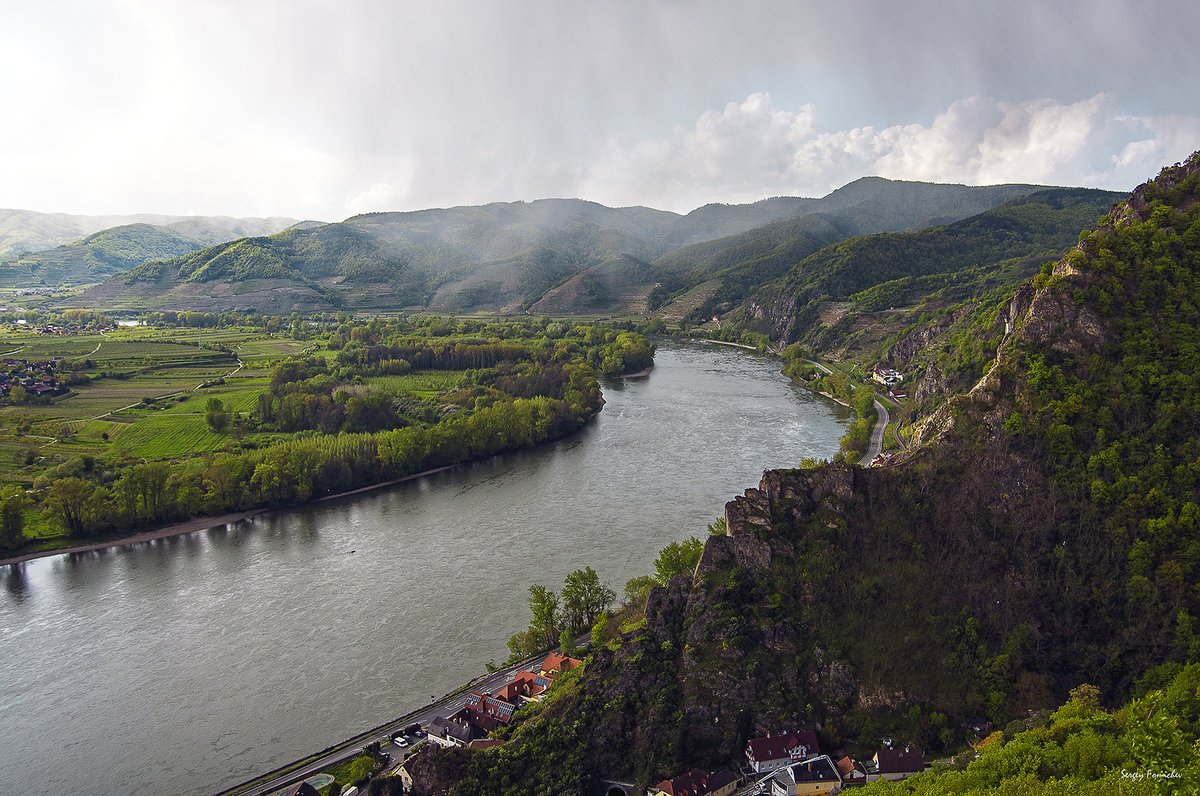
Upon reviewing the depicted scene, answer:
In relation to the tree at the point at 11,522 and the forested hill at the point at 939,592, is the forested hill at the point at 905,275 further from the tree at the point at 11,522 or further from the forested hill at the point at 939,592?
the tree at the point at 11,522

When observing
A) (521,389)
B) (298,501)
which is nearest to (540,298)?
(521,389)

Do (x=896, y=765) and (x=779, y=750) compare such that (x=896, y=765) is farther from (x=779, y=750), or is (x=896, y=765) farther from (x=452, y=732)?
(x=452, y=732)

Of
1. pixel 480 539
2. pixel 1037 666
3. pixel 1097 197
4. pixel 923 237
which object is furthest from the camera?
pixel 1097 197

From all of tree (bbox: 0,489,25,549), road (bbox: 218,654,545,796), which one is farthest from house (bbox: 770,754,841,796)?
tree (bbox: 0,489,25,549)

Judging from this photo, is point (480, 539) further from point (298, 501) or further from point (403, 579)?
point (298, 501)

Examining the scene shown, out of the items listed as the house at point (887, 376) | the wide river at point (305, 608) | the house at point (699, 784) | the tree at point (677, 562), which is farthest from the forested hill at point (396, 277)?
the house at point (699, 784)

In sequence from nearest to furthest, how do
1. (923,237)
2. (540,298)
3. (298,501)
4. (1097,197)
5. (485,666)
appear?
1. (485,666)
2. (298,501)
3. (923,237)
4. (1097,197)
5. (540,298)
